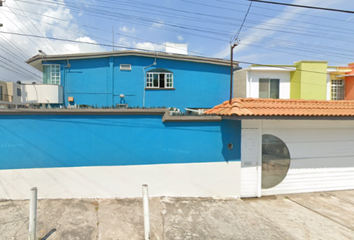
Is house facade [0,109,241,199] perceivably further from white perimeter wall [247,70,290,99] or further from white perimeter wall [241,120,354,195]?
white perimeter wall [247,70,290,99]

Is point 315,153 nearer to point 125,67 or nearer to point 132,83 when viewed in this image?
point 132,83

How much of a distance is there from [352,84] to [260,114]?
51.7 ft

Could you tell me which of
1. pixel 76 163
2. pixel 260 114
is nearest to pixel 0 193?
pixel 76 163

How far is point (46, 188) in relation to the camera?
495 centimetres

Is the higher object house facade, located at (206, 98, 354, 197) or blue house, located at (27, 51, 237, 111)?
blue house, located at (27, 51, 237, 111)

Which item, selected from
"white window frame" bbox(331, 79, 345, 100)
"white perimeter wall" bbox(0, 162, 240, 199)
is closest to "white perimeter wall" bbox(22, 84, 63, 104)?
"white perimeter wall" bbox(0, 162, 240, 199)

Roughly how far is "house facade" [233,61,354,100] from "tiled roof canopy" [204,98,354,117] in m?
8.72

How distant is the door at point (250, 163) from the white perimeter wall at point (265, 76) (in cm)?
968

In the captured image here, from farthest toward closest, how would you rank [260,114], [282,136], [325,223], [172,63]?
[172,63] → [282,136] → [260,114] → [325,223]

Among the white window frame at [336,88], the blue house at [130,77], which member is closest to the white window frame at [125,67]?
the blue house at [130,77]

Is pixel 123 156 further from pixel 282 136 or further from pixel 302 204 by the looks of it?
pixel 302 204

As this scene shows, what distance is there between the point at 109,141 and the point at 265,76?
1375 centimetres

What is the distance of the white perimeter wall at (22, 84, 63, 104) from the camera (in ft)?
37.6

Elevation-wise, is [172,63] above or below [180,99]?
above
